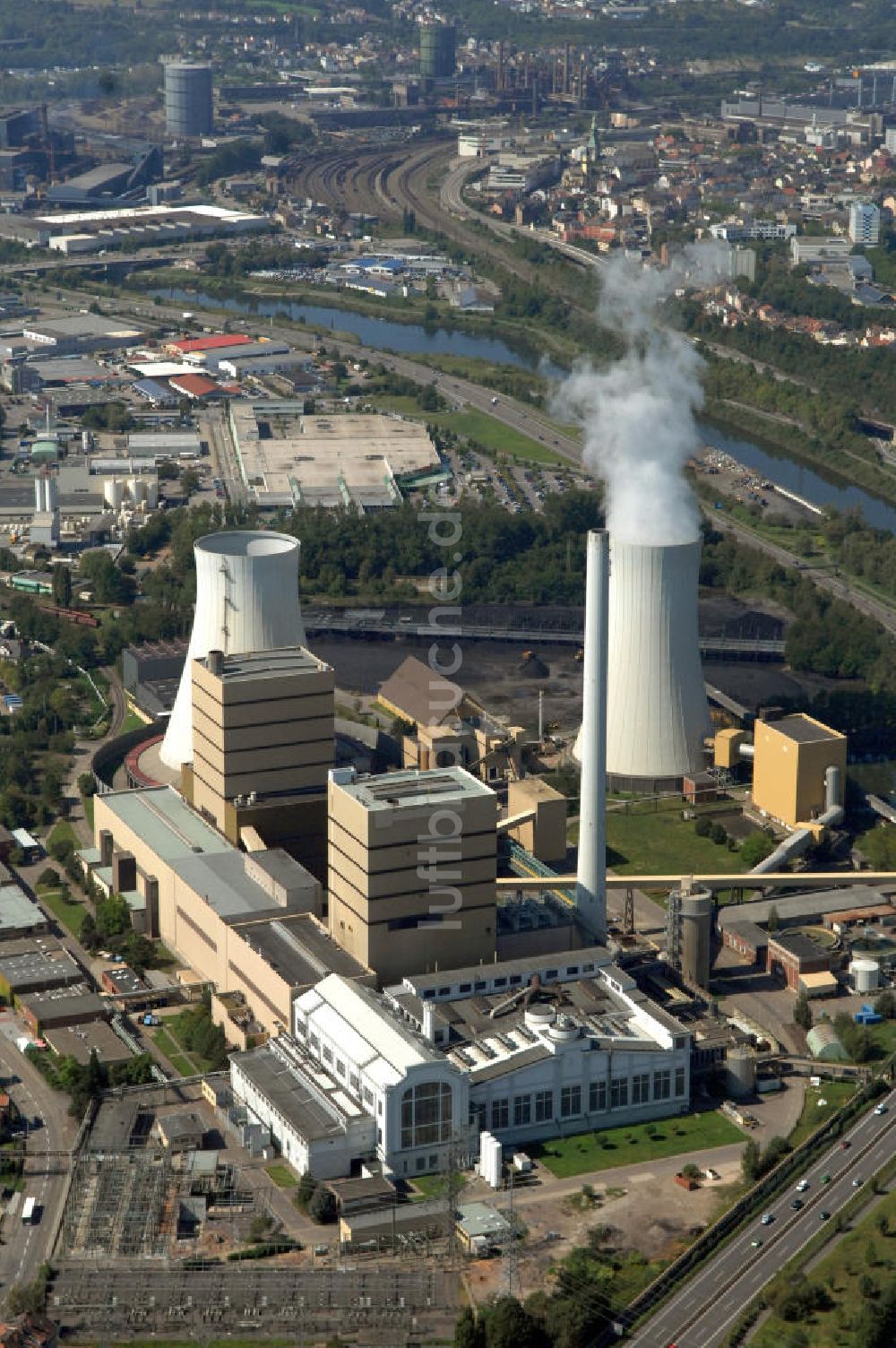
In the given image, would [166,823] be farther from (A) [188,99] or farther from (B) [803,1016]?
(A) [188,99]

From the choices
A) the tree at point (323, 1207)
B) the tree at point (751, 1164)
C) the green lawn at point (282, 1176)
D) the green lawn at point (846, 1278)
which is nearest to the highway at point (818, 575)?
the tree at point (751, 1164)

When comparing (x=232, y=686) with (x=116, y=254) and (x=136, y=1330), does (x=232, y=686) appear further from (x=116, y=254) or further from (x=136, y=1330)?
(x=116, y=254)

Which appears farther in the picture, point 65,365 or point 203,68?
point 203,68

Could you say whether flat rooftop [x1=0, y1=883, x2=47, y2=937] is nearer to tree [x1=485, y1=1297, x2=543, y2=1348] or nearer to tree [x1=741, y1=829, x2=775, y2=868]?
tree [x1=741, y1=829, x2=775, y2=868]

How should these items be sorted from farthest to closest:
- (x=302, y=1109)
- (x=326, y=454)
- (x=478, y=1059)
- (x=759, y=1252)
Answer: (x=326, y=454)
(x=478, y=1059)
(x=302, y=1109)
(x=759, y=1252)

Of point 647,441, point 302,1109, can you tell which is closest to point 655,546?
point 647,441

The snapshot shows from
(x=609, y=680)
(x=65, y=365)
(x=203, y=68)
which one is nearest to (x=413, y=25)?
(x=203, y=68)

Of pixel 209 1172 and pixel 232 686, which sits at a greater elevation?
pixel 232 686
